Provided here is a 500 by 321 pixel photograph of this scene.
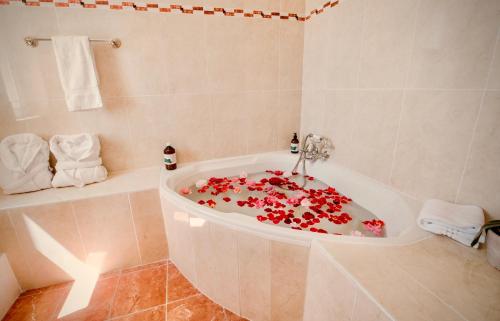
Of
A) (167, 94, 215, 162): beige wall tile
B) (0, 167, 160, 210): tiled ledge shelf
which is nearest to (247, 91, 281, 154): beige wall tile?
(167, 94, 215, 162): beige wall tile

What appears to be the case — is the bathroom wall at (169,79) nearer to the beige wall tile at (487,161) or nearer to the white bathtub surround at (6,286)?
the white bathtub surround at (6,286)

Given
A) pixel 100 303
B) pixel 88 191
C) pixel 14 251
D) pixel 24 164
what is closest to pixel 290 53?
pixel 88 191

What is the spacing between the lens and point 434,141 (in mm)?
1096

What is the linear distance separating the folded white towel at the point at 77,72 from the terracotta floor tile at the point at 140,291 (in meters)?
1.14

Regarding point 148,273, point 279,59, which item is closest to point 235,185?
point 148,273

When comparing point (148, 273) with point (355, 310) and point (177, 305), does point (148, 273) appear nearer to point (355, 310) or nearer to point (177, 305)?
point (177, 305)

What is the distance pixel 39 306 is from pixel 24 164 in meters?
0.84

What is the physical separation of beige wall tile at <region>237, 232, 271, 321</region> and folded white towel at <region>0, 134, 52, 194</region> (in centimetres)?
136

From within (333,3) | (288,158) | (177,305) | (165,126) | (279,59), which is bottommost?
(177,305)

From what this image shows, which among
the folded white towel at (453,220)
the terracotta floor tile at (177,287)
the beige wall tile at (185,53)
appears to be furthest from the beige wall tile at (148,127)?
the folded white towel at (453,220)

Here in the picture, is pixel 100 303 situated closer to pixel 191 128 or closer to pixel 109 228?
pixel 109 228

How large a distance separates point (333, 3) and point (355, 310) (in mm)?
1798

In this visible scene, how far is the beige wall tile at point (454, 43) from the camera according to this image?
0.88 metres

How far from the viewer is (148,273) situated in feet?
4.92
